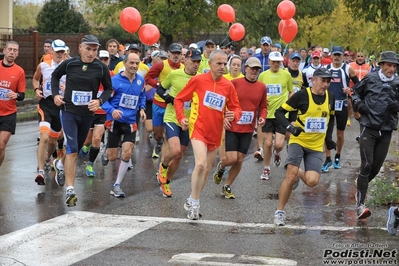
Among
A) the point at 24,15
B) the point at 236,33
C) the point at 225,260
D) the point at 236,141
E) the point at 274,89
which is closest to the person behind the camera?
the point at 225,260

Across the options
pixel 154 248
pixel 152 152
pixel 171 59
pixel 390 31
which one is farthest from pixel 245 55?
pixel 154 248

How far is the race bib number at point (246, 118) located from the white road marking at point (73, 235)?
2.30 meters

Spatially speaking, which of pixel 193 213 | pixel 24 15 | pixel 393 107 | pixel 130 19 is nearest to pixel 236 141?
pixel 193 213

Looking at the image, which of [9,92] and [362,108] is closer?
[362,108]

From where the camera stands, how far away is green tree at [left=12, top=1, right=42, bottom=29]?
73.2 meters

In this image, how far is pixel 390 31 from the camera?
412 inches

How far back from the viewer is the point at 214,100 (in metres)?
10.0

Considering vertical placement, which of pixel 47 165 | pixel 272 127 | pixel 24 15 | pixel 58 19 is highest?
pixel 24 15

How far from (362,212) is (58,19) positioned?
34.0 metres

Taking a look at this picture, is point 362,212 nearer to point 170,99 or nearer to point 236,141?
point 236,141

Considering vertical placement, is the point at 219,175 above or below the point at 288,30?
below

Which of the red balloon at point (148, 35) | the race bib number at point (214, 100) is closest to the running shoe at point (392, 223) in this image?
the race bib number at point (214, 100)

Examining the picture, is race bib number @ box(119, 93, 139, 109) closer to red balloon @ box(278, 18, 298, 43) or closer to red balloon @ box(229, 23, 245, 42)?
red balloon @ box(278, 18, 298, 43)

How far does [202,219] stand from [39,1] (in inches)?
3415
